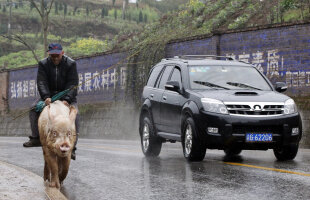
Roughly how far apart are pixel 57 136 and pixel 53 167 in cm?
69

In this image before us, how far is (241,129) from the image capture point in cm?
1112

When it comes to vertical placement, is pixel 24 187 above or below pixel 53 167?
below

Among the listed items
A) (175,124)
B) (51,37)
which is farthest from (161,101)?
(51,37)

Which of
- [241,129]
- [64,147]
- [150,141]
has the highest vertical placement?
[64,147]

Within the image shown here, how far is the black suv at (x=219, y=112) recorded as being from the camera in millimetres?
11141

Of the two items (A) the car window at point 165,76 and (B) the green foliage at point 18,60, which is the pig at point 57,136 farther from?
(B) the green foliage at point 18,60

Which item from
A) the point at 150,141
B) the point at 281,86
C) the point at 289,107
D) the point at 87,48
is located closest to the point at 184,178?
the point at 289,107

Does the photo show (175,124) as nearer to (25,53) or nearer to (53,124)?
(53,124)

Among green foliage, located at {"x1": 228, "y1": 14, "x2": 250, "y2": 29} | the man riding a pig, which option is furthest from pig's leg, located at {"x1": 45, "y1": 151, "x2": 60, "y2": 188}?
green foliage, located at {"x1": 228, "y1": 14, "x2": 250, "y2": 29}

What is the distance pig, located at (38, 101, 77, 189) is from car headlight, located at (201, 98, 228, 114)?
135 inches

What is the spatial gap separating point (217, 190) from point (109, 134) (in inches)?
906

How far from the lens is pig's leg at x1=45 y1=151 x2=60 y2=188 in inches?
322

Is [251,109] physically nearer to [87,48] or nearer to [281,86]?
[281,86]

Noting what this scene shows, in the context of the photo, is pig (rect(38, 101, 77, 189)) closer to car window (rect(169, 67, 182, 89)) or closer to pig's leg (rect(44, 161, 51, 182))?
pig's leg (rect(44, 161, 51, 182))
